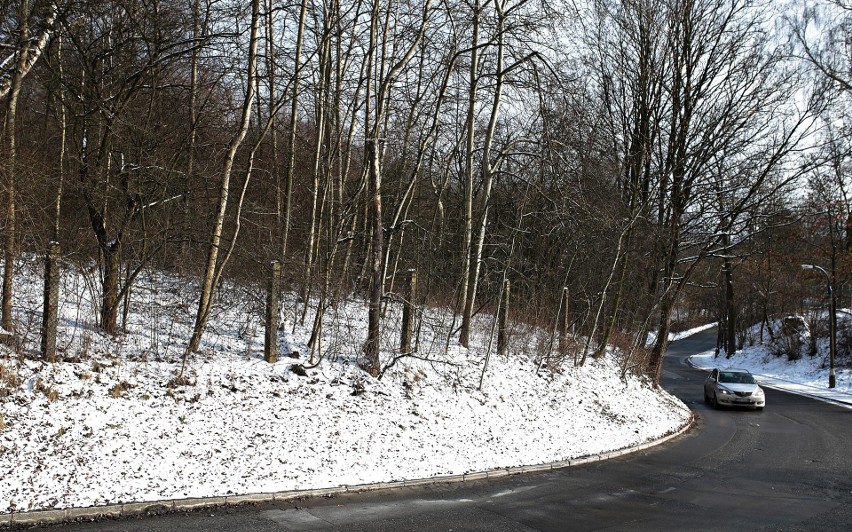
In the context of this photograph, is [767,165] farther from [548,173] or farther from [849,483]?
[849,483]

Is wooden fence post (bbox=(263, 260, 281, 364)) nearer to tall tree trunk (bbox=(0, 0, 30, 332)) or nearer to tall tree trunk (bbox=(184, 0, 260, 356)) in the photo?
tall tree trunk (bbox=(184, 0, 260, 356))

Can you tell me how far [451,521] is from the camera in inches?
304

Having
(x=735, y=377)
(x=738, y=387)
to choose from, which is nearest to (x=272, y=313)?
(x=738, y=387)

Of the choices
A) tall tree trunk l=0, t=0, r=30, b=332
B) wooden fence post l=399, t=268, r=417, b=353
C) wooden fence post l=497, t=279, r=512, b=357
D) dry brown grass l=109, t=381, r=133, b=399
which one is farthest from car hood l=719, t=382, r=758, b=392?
tall tree trunk l=0, t=0, r=30, b=332

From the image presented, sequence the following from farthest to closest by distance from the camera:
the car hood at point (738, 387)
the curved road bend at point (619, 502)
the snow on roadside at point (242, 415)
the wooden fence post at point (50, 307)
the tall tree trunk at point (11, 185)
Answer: the car hood at point (738, 387) < the tall tree trunk at point (11, 185) < the wooden fence post at point (50, 307) < the snow on roadside at point (242, 415) < the curved road bend at point (619, 502)

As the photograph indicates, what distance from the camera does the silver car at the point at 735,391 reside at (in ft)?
77.5

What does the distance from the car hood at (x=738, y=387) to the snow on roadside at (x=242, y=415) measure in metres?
9.16

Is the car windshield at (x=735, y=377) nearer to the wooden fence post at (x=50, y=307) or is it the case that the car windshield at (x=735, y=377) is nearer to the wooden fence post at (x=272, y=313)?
the wooden fence post at (x=272, y=313)

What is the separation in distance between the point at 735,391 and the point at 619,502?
17063 millimetres

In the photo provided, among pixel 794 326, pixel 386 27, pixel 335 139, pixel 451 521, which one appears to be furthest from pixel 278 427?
pixel 794 326

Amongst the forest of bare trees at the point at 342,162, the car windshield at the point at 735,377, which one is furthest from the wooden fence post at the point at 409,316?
the car windshield at the point at 735,377

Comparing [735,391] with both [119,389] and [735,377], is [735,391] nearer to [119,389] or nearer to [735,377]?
[735,377]

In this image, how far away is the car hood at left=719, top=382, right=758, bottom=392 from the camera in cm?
2381

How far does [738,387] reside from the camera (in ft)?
78.7
